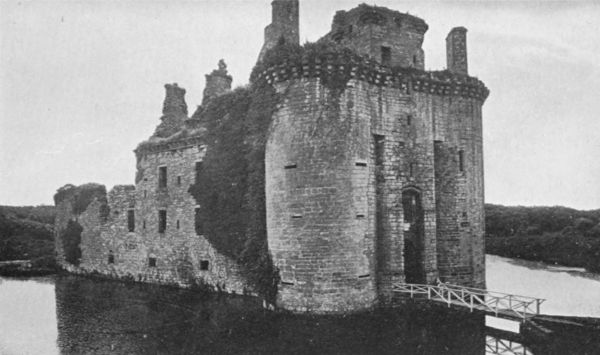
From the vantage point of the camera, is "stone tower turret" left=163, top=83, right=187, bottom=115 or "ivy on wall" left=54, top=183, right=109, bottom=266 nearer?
"stone tower turret" left=163, top=83, right=187, bottom=115

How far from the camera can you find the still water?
13.5m

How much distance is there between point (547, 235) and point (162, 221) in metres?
40.8

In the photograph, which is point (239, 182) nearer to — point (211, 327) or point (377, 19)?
point (211, 327)

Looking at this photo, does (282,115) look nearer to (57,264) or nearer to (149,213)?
(149,213)

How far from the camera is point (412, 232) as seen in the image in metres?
18.8

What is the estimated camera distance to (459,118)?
19.7 meters

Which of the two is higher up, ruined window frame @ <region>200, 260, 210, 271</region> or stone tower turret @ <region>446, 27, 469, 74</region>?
stone tower turret @ <region>446, 27, 469, 74</region>

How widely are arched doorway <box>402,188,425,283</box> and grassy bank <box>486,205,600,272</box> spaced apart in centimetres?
2840

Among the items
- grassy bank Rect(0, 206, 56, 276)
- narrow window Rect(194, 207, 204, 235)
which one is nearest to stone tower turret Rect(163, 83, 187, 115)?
narrow window Rect(194, 207, 204, 235)

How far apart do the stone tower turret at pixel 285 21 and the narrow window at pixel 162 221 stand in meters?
10.8

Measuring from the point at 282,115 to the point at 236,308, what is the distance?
7540 millimetres

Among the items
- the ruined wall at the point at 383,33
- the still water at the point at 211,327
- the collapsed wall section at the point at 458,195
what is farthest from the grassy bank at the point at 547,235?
the ruined wall at the point at 383,33

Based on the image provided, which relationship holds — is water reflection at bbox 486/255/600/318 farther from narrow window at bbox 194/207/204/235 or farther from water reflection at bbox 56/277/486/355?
narrow window at bbox 194/207/204/235

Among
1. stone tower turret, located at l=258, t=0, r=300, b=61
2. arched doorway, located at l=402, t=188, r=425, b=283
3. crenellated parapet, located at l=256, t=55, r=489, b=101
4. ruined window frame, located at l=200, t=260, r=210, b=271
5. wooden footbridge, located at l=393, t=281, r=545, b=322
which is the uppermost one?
stone tower turret, located at l=258, t=0, r=300, b=61
